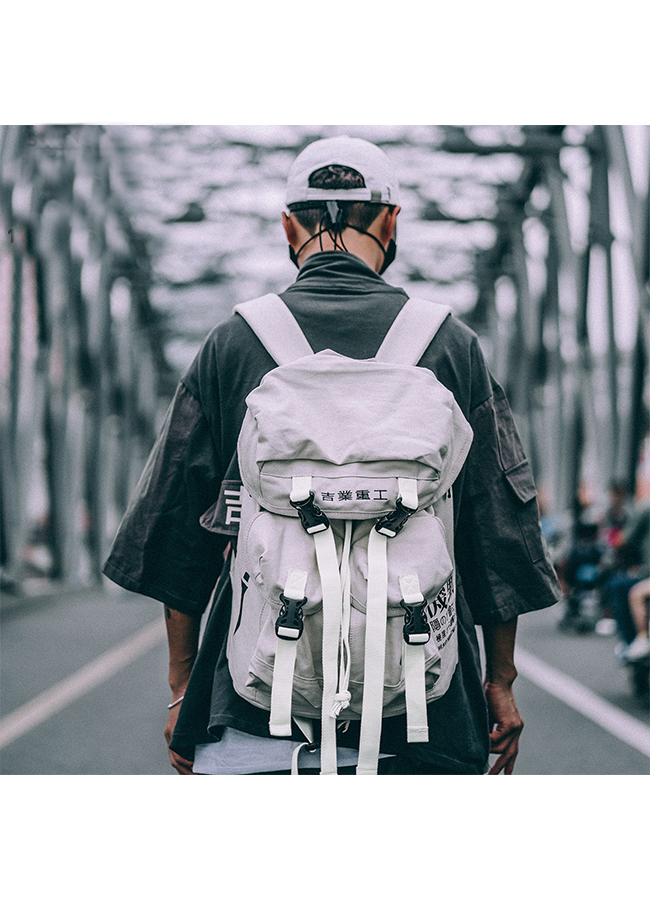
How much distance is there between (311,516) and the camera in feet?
5.37

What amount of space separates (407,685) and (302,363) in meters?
0.53

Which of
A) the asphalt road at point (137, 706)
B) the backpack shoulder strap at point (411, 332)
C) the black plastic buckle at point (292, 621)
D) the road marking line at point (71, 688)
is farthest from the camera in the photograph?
the road marking line at point (71, 688)

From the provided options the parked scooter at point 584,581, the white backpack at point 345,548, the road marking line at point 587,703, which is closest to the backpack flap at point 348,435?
the white backpack at point 345,548

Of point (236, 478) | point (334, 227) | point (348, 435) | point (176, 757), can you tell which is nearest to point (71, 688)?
point (176, 757)

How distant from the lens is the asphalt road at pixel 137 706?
16.6ft

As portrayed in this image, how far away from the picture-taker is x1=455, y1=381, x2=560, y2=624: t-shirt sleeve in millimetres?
1862

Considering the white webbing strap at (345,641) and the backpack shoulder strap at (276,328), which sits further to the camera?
the backpack shoulder strap at (276,328)

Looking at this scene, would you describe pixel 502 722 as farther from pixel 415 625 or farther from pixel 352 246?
pixel 352 246

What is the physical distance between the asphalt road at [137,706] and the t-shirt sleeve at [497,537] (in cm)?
308

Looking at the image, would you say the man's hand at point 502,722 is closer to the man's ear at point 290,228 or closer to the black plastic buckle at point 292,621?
the black plastic buckle at point 292,621

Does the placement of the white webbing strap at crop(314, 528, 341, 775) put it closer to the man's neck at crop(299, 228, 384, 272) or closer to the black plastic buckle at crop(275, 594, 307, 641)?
the black plastic buckle at crop(275, 594, 307, 641)

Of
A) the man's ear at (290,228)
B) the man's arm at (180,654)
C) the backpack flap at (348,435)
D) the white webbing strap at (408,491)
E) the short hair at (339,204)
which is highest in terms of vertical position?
the short hair at (339,204)

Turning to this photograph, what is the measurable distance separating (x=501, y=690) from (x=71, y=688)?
609cm

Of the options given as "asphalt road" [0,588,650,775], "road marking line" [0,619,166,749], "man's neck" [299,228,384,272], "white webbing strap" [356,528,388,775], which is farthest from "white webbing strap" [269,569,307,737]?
"road marking line" [0,619,166,749]
